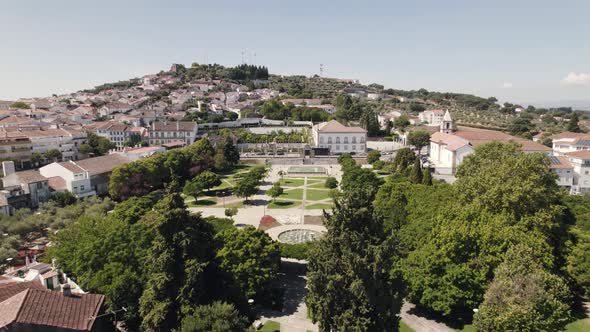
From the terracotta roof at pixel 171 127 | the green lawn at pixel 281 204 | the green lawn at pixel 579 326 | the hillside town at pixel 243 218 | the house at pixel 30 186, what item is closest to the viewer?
the hillside town at pixel 243 218

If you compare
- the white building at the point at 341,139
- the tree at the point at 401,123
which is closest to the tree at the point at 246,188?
the white building at the point at 341,139

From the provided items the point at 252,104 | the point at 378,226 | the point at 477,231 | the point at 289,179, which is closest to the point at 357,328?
the point at 378,226

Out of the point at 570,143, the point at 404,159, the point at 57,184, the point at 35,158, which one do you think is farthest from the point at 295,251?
the point at 570,143

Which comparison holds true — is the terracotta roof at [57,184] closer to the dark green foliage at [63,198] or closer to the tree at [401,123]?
the dark green foliage at [63,198]

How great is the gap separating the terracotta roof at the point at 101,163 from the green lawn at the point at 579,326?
47.9 meters

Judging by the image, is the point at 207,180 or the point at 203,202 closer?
the point at 203,202

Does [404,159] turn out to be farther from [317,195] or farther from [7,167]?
[7,167]

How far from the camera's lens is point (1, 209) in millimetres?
36625

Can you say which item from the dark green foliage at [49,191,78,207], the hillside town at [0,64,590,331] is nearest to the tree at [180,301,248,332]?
the hillside town at [0,64,590,331]

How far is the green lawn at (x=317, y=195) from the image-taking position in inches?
1885

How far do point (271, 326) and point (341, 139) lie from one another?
57387mm

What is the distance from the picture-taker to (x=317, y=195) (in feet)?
161

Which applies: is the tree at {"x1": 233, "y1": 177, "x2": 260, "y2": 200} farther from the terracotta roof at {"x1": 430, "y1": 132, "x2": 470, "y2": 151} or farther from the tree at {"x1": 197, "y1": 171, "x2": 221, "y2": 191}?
the terracotta roof at {"x1": 430, "y1": 132, "x2": 470, "y2": 151}

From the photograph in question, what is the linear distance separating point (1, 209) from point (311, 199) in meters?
32.4
